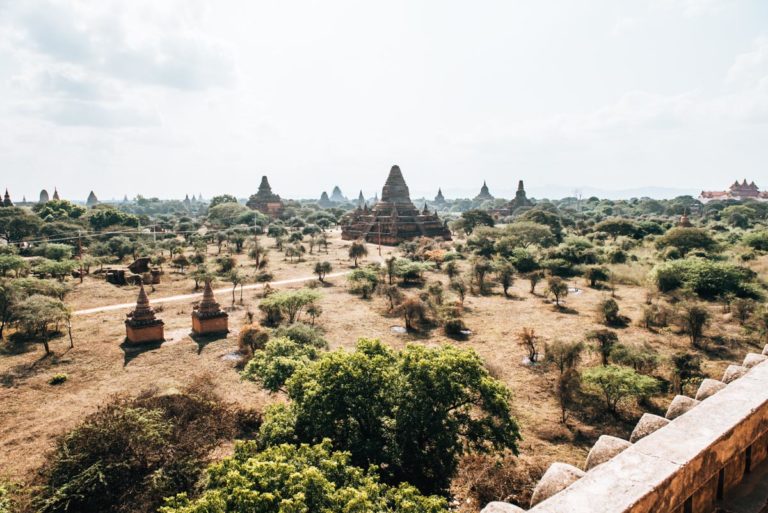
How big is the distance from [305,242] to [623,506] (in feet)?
208

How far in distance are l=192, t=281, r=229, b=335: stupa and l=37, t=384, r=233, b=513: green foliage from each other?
11.7 metres

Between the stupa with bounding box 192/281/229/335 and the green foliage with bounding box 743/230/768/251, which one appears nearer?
the stupa with bounding box 192/281/229/335

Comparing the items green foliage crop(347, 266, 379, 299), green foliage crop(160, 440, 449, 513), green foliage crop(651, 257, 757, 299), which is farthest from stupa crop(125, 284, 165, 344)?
green foliage crop(651, 257, 757, 299)

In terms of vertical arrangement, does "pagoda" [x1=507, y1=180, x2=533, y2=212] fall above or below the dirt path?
above

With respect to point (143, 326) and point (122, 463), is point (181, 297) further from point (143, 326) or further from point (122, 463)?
point (122, 463)

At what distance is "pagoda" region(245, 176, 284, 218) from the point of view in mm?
101500

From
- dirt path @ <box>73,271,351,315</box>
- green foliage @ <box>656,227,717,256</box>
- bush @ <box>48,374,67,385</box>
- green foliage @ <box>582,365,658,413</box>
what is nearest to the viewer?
green foliage @ <box>582,365,658,413</box>

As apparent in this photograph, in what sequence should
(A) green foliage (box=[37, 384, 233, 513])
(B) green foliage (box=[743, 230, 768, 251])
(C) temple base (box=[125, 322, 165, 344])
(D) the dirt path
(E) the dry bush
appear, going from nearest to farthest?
(A) green foliage (box=[37, 384, 233, 513]), (E) the dry bush, (C) temple base (box=[125, 322, 165, 344]), (D) the dirt path, (B) green foliage (box=[743, 230, 768, 251])

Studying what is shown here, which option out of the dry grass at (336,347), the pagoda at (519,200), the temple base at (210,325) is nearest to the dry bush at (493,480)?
the dry grass at (336,347)

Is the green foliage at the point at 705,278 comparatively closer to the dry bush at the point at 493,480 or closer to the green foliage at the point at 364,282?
the green foliage at the point at 364,282

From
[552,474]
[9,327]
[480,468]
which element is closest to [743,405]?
[552,474]

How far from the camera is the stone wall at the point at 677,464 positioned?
11.1 feet

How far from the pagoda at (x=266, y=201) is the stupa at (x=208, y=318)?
7951 centimetres

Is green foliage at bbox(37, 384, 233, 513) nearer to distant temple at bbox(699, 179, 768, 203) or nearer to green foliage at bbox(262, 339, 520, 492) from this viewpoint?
green foliage at bbox(262, 339, 520, 492)
